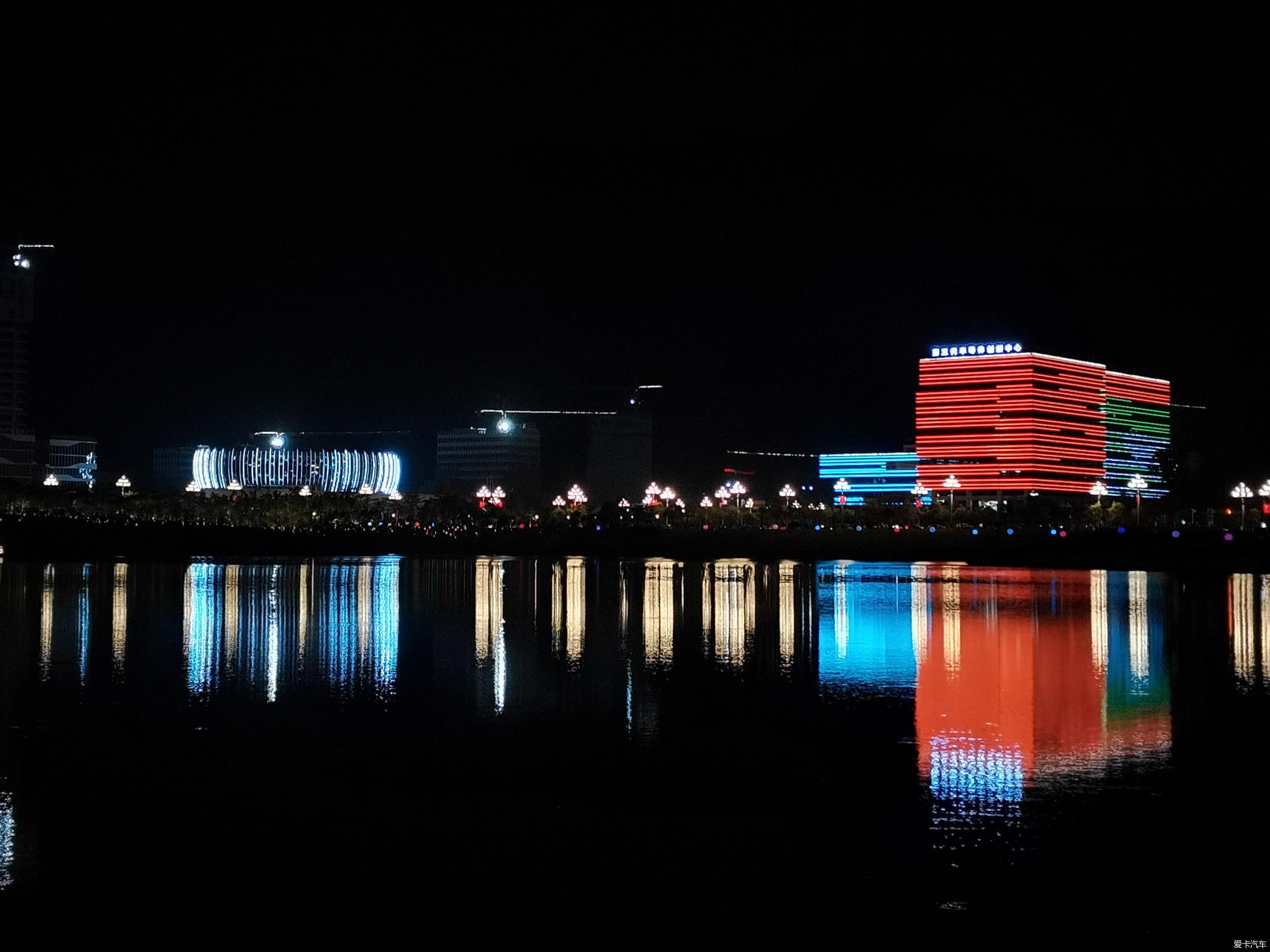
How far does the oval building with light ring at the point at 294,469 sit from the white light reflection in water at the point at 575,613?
88.9m

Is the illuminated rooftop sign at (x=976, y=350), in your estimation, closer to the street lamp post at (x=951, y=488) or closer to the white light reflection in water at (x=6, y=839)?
the street lamp post at (x=951, y=488)

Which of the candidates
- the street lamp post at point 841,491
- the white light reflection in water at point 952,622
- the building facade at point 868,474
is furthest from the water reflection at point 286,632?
the building facade at point 868,474

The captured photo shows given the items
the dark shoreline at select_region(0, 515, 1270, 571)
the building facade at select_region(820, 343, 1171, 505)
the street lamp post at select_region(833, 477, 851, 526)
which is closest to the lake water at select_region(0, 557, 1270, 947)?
the dark shoreline at select_region(0, 515, 1270, 571)

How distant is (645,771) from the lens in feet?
43.5

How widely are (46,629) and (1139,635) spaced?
881 inches

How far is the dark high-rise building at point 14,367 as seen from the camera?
161m

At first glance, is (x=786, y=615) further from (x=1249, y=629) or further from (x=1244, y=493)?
(x=1244, y=493)

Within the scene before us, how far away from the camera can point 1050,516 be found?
11856 centimetres

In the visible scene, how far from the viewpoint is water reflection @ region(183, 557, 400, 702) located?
1986 cm

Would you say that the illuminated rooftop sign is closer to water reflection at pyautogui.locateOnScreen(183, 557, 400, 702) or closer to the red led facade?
the red led facade

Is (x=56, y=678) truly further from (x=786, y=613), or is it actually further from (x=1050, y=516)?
(x=1050, y=516)

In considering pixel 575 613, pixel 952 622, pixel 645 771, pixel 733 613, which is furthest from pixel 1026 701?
pixel 575 613

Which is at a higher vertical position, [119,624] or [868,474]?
[868,474]

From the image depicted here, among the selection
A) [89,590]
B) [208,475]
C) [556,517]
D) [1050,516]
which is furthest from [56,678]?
[208,475]
